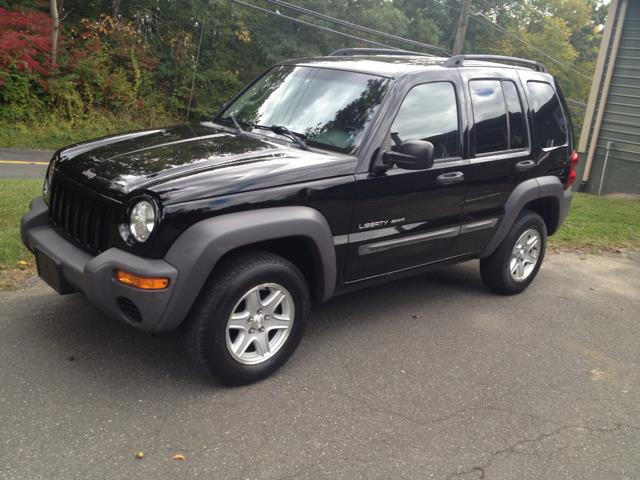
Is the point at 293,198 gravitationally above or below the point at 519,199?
above

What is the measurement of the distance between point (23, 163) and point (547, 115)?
1065 cm

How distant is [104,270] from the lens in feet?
10.4

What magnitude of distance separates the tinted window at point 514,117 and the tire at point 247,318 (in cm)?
235

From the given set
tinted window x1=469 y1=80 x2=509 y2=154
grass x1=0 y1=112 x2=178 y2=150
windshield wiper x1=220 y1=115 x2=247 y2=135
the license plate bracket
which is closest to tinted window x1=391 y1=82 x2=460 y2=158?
tinted window x1=469 y1=80 x2=509 y2=154

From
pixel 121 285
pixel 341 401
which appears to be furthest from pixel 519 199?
pixel 121 285

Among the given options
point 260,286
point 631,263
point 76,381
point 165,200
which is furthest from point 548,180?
point 76,381

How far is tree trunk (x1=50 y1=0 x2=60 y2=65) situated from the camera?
52.9ft

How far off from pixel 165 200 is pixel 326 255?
1.07 metres

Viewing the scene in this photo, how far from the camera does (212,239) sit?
318cm

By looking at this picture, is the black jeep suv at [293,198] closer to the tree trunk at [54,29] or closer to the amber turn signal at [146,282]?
the amber turn signal at [146,282]

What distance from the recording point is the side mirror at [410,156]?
383 cm

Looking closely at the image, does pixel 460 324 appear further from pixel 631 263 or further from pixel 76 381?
pixel 631 263

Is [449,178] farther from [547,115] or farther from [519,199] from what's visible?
[547,115]

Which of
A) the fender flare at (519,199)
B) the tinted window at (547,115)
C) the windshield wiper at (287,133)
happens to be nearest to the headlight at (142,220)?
the windshield wiper at (287,133)
